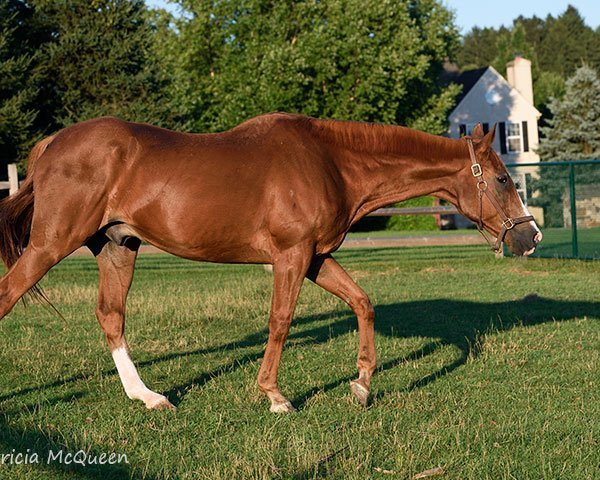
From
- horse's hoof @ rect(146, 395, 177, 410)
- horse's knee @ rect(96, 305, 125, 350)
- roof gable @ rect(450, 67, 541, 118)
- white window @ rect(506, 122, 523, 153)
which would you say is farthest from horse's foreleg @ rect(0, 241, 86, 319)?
white window @ rect(506, 122, 523, 153)

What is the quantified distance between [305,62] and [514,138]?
65.1ft

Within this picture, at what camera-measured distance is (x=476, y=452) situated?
5043mm

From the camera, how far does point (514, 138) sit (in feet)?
171

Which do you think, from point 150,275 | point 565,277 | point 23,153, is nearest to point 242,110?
point 23,153

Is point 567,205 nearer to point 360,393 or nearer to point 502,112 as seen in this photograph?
point 360,393

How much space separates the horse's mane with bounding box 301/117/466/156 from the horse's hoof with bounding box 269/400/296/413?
216 centimetres

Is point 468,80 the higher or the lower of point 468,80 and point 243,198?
the higher

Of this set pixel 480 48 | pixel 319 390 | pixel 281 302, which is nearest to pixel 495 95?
pixel 319 390

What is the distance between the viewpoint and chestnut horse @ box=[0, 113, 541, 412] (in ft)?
20.6

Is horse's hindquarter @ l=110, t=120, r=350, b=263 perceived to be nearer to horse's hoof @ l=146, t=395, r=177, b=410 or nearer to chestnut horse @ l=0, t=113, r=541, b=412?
chestnut horse @ l=0, t=113, r=541, b=412

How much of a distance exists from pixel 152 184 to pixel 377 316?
17.5 feet

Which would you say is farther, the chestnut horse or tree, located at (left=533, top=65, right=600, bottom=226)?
tree, located at (left=533, top=65, right=600, bottom=226)

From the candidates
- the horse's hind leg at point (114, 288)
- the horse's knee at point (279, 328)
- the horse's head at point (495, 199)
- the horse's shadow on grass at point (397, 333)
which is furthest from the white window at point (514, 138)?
the horse's knee at point (279, 328)

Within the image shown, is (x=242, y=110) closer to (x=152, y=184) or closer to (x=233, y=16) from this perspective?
(x=233, y=16)
